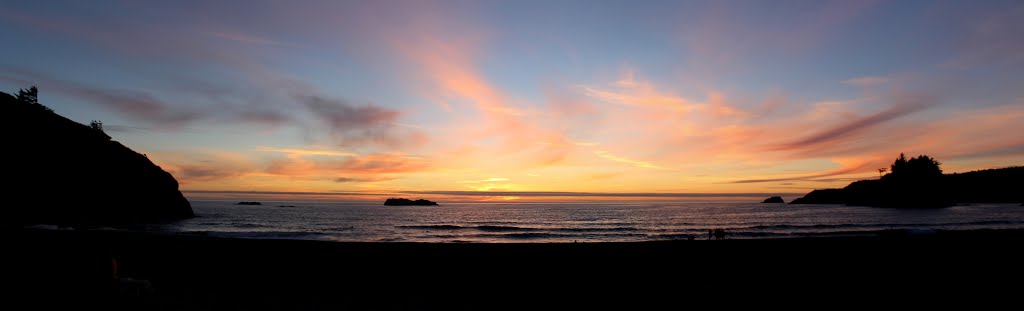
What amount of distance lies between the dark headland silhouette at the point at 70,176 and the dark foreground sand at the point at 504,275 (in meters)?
31.6

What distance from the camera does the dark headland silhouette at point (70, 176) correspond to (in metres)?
44.3

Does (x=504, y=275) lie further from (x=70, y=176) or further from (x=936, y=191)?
(x=936, y=191)

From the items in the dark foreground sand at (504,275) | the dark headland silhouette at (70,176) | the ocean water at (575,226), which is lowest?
the ocean water at (575,226)

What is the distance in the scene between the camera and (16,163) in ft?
146

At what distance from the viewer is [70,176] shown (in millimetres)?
50969

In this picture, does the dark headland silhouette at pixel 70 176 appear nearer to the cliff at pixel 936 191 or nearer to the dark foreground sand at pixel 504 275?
the dark foreground sand at pixel 504 275

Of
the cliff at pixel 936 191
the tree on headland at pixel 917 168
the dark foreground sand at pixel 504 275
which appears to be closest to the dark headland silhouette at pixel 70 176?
the dark foreground sand at pixel 504 275

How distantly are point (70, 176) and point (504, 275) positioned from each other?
62.3 metres

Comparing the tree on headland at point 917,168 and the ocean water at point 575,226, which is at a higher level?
the tree on headland at point 917,168

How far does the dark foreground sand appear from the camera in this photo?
11.2 meters

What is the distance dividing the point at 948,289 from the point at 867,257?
5982 millimetres

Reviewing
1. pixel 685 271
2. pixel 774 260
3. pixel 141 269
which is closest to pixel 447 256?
pixel 685 271

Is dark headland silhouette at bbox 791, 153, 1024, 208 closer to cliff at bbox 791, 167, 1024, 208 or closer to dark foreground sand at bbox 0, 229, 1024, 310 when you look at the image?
cliff at bbox 791, 167, 1024, 208

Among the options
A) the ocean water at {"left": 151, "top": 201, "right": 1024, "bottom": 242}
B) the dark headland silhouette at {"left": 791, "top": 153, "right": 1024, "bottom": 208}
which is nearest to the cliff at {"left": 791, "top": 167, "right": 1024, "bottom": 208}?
the dark headland silhouette at {"left": 791, "top": 153, "right": 1024, "bottom": 208}
